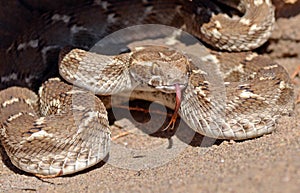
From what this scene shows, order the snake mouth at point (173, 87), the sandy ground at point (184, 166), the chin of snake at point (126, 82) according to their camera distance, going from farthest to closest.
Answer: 1. the snake mouth at point (173, 87)
2. the chin of snake at point (126, 82)
3. the sandy ground at point (184, 166)

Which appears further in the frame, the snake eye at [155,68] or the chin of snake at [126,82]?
the snake eye at [155,68]

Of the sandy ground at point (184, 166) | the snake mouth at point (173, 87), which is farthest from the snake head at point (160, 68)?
the sandy ground at point (184, 166)

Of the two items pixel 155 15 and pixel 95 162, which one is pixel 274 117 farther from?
pixel 155 15

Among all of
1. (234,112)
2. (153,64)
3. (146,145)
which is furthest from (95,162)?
(234,112)

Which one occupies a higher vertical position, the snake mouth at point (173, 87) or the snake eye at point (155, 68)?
the snake eye at point (155, 68)

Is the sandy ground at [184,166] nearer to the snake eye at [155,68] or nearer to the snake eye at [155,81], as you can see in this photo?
the snake eye at [155,81]

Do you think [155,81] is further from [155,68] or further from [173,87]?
[173,87]

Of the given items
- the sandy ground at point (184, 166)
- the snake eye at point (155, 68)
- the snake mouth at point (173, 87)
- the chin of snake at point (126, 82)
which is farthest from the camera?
the snake eye at point (155, 68)
